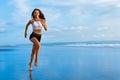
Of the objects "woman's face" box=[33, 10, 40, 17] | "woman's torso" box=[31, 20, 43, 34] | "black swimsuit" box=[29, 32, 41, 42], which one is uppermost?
"woman's face" box=[33, 10, 40, 17]

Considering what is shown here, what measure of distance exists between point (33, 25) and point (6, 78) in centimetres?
458

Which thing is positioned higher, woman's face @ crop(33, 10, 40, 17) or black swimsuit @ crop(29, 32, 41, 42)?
woman's face @ crop(33, 10, 40, 17)

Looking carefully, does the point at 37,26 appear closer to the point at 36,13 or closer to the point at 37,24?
the point at 37,24

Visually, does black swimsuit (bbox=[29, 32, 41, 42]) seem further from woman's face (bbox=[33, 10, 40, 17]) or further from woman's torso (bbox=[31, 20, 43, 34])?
woman's face (bbox=[33, 10, 40, 17])

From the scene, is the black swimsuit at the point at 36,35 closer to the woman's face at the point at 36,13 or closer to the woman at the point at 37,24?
the woman at the point at 37,24

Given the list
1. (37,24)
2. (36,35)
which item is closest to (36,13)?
(37,24)

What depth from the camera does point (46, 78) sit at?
11.9 meters

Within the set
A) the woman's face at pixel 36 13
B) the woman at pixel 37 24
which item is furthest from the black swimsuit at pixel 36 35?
the woman's face at pixel 36 13

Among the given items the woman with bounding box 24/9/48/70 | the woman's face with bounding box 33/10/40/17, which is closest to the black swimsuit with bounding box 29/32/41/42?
the woman with bounding box 24/9/48/70

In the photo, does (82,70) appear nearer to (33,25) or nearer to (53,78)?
(53,78)

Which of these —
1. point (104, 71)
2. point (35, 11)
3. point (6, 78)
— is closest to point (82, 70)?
point (104, 71)

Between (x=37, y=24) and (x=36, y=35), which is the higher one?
(x=37, y=24)

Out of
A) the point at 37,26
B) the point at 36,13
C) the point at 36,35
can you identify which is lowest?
the point at 36,35

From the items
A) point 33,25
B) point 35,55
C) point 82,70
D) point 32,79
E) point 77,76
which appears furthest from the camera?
point 82,70
